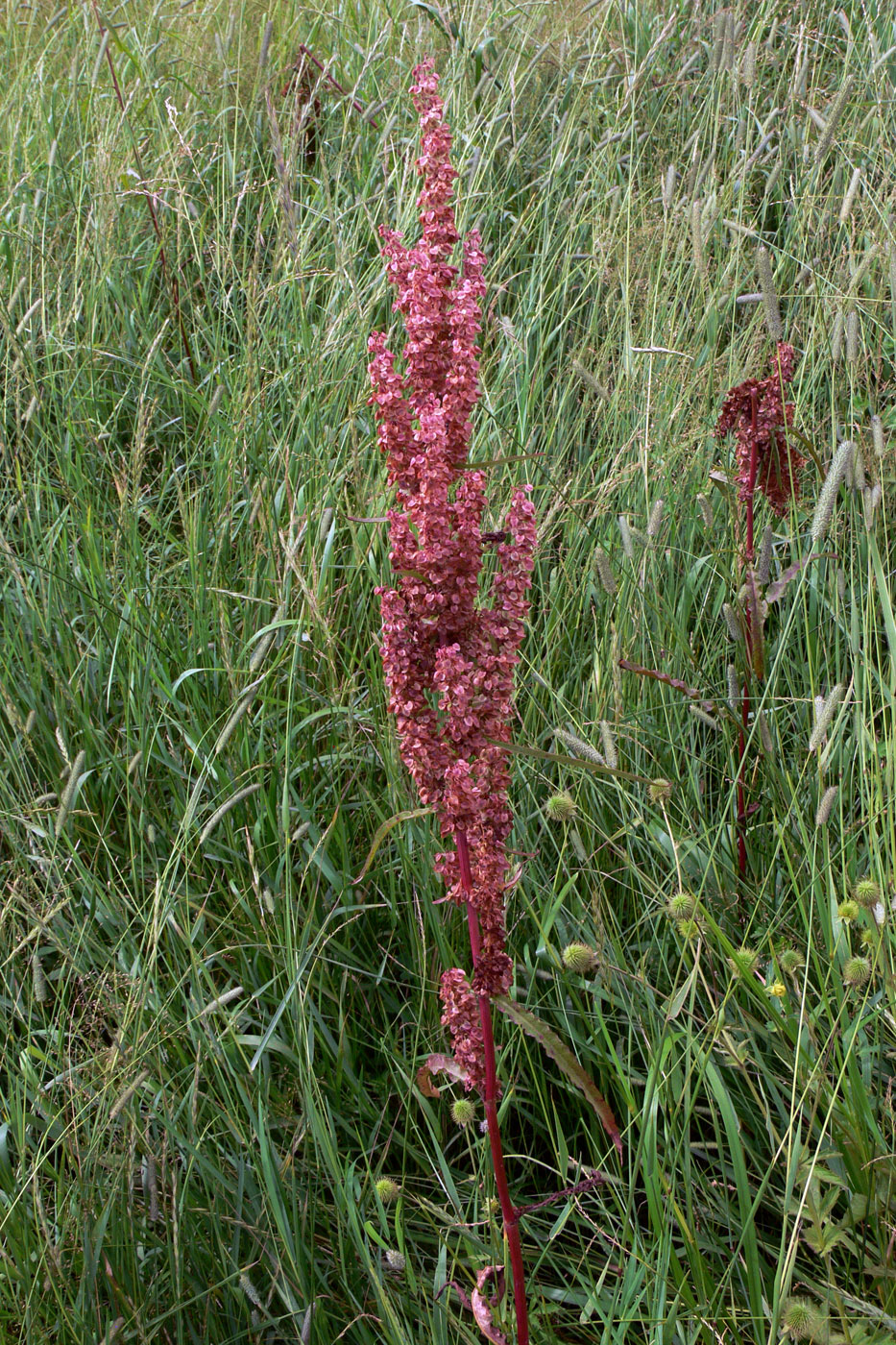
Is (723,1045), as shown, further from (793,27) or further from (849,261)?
(793,27)

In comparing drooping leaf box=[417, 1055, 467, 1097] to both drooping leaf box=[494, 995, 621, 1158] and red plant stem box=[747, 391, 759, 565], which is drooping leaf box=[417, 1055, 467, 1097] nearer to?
drooping leaf box=[494, 995, 621, 1158]

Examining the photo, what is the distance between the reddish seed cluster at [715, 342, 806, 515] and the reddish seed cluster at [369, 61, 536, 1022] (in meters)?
0.81

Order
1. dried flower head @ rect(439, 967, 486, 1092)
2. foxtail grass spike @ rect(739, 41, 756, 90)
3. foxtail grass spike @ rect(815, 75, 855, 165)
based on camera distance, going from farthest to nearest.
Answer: foxtail grass spike @ rect(739, 41, 756, 90) → foxtail grass spike @ rect(815, 75, 855, 165) → dried flower head @ rect(439, 967, 486, 1092)

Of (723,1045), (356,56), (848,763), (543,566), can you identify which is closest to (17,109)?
(356,56)

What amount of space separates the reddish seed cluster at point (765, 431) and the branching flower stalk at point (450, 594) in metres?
0.81

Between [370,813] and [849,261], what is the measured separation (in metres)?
1.71

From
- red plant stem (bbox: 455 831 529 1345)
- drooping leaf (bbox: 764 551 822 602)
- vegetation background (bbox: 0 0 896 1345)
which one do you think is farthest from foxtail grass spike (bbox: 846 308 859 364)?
red plant stem (bbox: 455 831 529 1345)

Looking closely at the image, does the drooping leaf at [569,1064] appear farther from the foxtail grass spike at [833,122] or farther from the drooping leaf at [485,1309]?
the foxtail grass spike at [833,122]

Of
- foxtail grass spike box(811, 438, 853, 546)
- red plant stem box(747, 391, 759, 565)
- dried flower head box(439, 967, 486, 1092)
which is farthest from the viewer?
red plant stem box(747, 391, 759, 565)

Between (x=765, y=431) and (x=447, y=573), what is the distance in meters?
0.97

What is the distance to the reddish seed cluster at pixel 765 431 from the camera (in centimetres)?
199

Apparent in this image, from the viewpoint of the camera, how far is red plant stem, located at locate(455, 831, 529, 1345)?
1.26 meters

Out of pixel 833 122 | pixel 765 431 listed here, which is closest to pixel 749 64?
pixel 833 122

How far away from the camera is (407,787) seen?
1907mm
